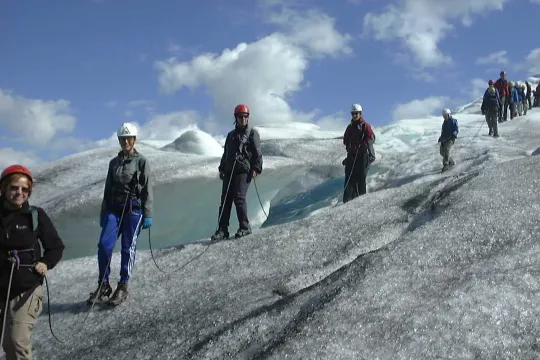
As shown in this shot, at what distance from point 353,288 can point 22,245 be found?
2899 millimetres

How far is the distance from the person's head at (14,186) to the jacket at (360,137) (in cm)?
687

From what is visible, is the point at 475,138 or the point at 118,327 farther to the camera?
the point at 475,138

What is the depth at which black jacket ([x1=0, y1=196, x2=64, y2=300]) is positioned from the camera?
417cm

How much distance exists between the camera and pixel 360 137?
10.0m

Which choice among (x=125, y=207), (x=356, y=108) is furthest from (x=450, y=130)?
(x=125, y=207)

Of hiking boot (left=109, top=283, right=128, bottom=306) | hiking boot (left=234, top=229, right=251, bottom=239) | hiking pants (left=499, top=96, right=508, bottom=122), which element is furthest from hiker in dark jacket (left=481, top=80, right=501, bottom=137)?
hiking boot (left=109, top=283, right=128, bottom=306)


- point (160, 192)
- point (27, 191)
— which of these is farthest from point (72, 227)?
point (27, 191)

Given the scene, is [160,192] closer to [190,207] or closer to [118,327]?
[190,207]

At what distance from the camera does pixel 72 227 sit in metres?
13.7

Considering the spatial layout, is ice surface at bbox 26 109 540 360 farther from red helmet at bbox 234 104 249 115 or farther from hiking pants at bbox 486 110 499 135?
hiking pants at bbox 486 110 499 135

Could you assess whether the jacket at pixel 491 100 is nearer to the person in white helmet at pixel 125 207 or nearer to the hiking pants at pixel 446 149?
the hiking pants at pixel 446 149

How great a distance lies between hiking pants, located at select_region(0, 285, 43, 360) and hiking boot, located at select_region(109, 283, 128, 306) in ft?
6.27

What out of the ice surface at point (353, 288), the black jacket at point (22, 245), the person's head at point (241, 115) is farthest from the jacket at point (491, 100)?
the black jacket at point (22, 245)

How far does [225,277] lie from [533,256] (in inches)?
137
